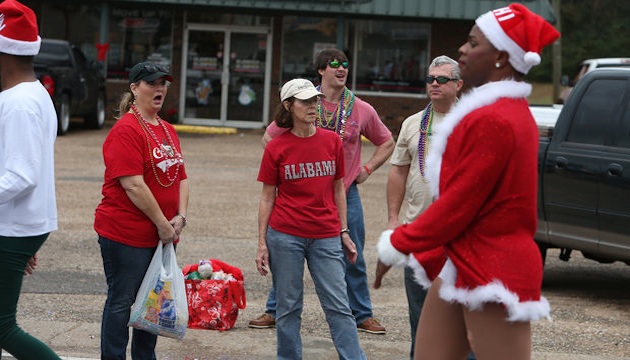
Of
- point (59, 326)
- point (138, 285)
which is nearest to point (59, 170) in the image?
point (59, 326)

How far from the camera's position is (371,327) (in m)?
7.37

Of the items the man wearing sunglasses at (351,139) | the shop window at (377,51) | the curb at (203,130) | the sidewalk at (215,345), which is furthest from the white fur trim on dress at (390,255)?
the shop window at (377,51)

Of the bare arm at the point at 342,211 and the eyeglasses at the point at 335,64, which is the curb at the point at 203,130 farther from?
the bare arm at the point at 342,211

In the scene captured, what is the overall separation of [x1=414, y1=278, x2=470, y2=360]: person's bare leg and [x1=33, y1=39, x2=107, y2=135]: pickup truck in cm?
1694

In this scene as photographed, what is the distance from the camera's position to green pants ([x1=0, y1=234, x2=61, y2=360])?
4707 millimetres

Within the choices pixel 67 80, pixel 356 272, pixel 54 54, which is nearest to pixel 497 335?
pixel 356 272

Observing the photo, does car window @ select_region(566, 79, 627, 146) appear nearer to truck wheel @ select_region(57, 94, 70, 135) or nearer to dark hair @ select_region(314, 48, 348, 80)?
dark hair @ select_region(314, 48, 348, 80)

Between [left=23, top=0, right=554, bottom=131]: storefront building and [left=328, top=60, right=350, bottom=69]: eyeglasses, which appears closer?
[left=328, top=60, right=350, bottom=69]: eyeglasses

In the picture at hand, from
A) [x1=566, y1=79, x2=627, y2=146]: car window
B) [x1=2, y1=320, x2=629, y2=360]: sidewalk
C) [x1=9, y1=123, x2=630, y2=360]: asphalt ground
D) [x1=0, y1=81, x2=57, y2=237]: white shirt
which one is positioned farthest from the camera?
[x1=566, y1=79, x2=627, y2=146]: car window

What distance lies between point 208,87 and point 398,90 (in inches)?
186

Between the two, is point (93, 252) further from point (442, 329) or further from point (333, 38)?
point (333, 38)

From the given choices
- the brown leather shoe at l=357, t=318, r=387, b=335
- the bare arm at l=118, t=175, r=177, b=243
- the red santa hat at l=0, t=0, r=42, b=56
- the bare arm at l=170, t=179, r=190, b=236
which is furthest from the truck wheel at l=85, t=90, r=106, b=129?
the red santa hat at l=0, t=0, r=42, b=56

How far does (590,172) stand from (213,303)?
11.2ft

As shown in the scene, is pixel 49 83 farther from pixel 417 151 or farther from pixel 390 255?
pixel 390 255
